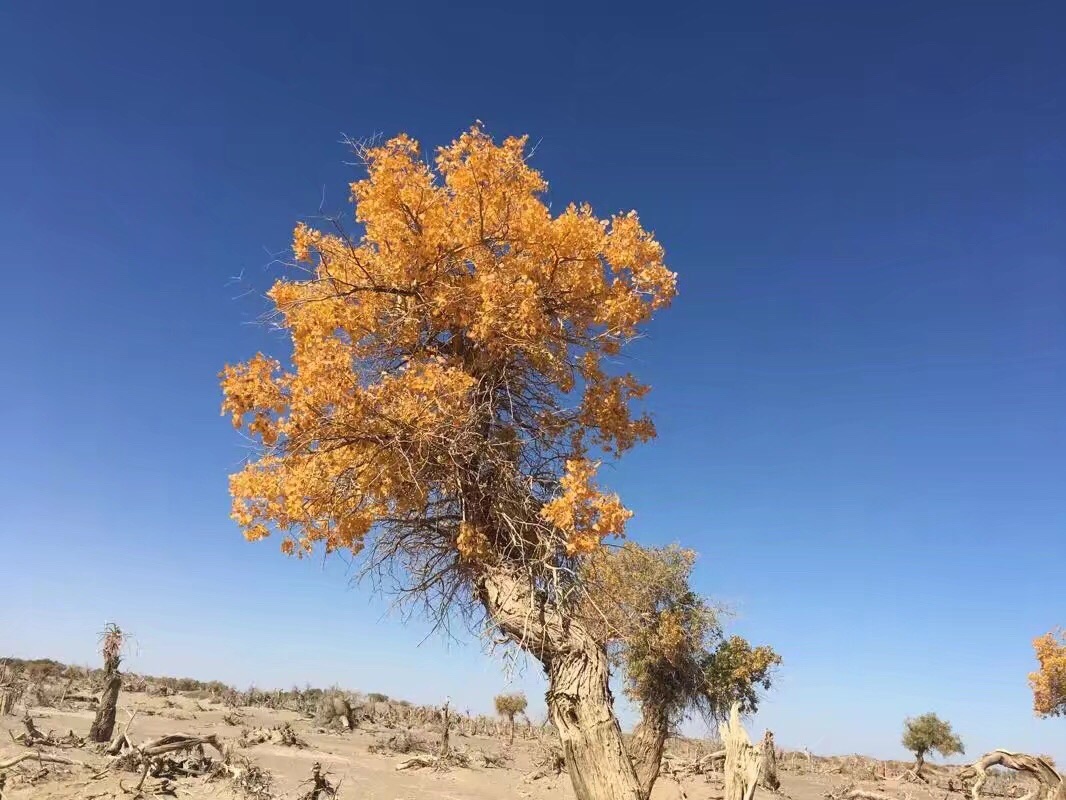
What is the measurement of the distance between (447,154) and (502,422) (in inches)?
144

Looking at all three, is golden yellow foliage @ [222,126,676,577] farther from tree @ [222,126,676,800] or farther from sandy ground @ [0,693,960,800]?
sandy ground @ [0,693,960,800]

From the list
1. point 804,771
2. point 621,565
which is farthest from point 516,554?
point 804,771

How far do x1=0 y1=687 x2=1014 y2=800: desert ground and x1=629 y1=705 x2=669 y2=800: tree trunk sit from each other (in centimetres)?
335

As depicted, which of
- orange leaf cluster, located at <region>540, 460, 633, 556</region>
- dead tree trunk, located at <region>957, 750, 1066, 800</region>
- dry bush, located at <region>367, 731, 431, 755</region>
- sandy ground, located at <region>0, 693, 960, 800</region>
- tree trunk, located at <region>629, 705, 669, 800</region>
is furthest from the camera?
dry bush, located at <region>367, 731, 431, 755</region>

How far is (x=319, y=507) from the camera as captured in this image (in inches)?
344

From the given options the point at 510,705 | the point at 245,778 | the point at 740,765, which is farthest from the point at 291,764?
the point at 510,705

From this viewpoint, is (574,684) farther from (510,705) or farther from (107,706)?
(510,705)

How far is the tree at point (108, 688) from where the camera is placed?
16.7 m

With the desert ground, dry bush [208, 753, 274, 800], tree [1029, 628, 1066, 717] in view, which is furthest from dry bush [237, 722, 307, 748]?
tree [1029, 628, 1066, 717]

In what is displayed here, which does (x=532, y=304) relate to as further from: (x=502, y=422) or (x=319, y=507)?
(x=319, y=507)

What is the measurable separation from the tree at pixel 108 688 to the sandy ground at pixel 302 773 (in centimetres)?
81

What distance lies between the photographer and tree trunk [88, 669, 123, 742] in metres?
16.7

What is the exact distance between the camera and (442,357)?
9.16 metres

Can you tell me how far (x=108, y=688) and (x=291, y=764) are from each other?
6.30m
